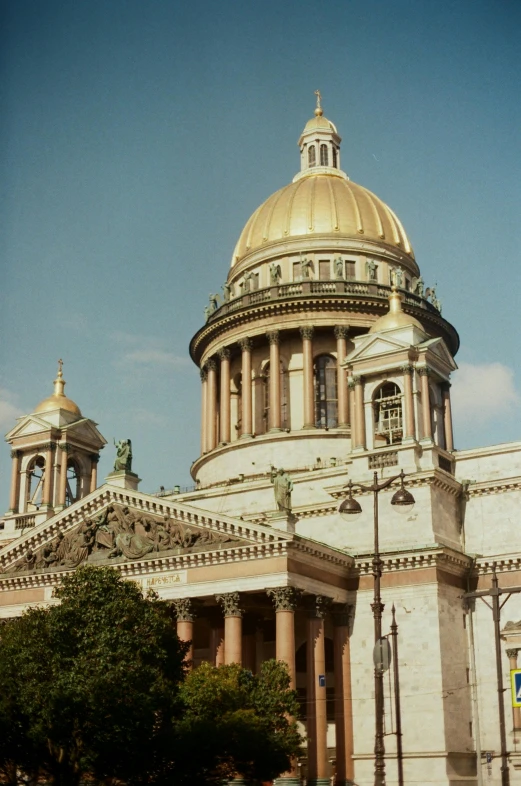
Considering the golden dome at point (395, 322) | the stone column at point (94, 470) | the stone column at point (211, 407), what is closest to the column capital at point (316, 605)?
the golden dome at point (395, 322)

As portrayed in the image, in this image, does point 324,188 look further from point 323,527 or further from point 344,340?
point 323,527

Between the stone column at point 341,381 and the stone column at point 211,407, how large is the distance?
8570mm

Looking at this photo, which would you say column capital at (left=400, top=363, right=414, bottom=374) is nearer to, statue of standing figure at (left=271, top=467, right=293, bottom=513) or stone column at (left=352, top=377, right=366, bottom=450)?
stone column at (left=352, top=377, right=366, bottom=450)

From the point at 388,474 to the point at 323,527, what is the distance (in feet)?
13.6

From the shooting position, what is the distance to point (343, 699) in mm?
46625

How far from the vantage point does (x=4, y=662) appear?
3541cm

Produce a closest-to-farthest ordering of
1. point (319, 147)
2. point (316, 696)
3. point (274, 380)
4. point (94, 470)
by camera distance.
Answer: point (316, 696)
point (274, 380)
point (94, 470)
point (319, 147)

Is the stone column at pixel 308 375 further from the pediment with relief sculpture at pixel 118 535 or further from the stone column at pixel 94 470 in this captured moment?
the pediment with relief sculpture at pixel 118 535

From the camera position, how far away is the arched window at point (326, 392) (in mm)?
63906

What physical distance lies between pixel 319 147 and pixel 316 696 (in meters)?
42.3

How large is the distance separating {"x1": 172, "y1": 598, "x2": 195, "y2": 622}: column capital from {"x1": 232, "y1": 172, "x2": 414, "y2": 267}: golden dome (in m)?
28.4

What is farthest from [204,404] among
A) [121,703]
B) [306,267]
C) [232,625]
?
[121,703]

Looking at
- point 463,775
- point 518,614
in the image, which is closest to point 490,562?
point 518,614

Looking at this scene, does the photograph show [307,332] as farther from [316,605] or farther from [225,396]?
[316,605]
